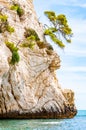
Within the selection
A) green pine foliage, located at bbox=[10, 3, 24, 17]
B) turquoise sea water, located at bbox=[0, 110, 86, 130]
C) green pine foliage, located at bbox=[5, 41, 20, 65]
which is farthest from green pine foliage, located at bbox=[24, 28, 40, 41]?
turquoise sea water, located at bbox=[0, 110, 86, 130]

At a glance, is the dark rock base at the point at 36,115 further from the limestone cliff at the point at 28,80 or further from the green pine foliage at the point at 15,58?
the green pine foliage at the point at 15,58

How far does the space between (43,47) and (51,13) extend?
9.28m

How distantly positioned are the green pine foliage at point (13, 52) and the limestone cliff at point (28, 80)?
0.46 meters

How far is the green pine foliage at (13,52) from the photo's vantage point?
6075 cm

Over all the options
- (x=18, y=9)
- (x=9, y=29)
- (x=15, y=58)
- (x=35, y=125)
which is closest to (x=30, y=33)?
(x=18, y=9)

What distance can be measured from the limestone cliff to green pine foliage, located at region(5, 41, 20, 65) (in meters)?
0.46

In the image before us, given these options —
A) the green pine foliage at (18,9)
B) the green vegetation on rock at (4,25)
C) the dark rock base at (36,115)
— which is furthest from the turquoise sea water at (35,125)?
the green pine foliage at (18,9)

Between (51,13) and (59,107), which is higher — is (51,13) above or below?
above

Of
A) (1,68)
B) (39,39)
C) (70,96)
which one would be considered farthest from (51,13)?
(1,68)

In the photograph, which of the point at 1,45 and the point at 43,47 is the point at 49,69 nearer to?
the point at 43,47

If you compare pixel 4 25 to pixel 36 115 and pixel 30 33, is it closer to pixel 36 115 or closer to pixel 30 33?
pixel 30 33

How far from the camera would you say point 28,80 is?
211 feet

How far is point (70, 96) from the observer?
2933 inches

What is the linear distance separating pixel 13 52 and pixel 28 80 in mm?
4734
